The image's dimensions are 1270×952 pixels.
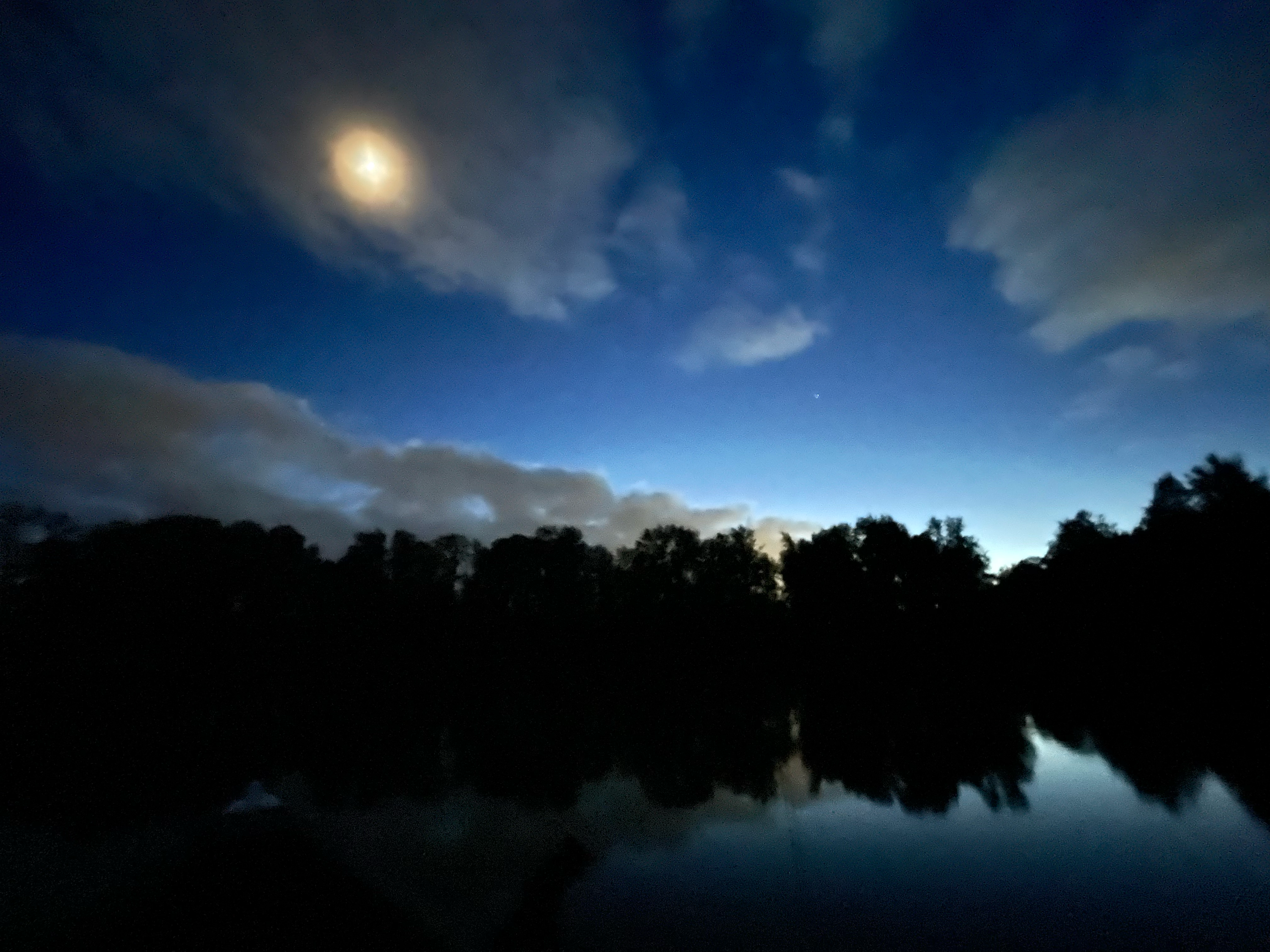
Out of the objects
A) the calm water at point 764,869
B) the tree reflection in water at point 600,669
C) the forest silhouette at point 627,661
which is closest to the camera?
the calm water at point 764,869

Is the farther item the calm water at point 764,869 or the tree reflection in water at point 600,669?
the tree reflection in water at point 600,669

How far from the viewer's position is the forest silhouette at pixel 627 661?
75.6 ft

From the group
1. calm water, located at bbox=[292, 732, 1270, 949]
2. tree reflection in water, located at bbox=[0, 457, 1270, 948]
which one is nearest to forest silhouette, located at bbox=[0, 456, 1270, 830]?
tree reflection in water, located at bbox=[0, 457, 1270, 948]

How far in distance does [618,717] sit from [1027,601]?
2607 inches

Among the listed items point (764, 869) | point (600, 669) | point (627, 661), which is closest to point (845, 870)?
point (764, 869)

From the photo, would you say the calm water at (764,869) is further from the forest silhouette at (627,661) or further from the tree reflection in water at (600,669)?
the forest silhouette at (627,661)

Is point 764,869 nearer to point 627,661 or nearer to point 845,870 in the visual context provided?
point 845,870

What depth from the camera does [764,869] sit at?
43.1 ft

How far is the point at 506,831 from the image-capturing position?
15828 mm

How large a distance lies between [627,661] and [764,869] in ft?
208

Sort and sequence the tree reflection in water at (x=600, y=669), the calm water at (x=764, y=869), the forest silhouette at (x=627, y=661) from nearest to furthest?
1. the calm water at (x=764, y=869)
2. the tree reflection in water at (x=600, y=669)
3. the forest silhouette at (x=627, y=661)

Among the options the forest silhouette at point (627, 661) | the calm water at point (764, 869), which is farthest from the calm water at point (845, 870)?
the forest silhouette at point (627, 661)

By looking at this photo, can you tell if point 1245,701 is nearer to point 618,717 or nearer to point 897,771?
point 897,771

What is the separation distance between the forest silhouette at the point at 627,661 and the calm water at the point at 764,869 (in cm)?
218
